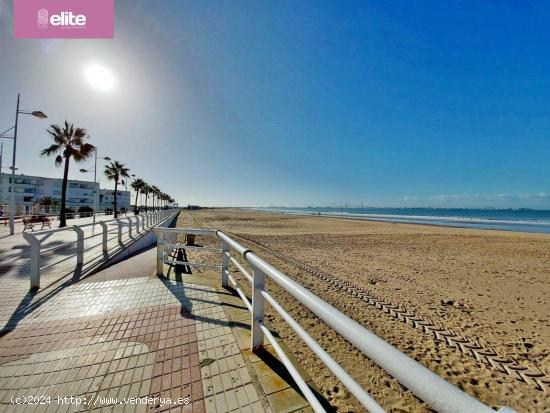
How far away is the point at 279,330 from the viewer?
4.26 metres

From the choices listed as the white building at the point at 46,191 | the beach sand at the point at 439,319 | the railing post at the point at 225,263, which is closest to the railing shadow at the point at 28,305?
the railing post at the point at 225,263

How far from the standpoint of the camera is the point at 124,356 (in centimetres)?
254

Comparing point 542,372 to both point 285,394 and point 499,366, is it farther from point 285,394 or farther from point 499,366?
point 285,394

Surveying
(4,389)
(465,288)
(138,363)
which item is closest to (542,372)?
(465,288)

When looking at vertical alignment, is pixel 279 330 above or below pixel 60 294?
below

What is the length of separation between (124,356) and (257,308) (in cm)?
153

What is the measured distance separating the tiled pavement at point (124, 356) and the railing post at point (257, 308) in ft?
0.77

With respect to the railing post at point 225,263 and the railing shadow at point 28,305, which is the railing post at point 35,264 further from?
the railing post at point 225,263

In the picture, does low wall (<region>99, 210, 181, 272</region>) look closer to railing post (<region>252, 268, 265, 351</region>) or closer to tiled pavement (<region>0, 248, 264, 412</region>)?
tiled pavement (<region>0, 248, 264, 412</region>)

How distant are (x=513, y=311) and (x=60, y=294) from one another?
944 centimetres

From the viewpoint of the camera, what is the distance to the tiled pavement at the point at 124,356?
81.0 inches

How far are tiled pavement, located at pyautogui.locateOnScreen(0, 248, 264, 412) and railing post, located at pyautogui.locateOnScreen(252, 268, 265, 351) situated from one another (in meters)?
0.24

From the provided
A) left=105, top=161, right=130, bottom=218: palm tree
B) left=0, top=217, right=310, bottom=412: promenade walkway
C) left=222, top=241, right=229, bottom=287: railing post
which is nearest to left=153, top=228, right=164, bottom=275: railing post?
left=0, top=217, right=310, bottom=412: promenade walkway

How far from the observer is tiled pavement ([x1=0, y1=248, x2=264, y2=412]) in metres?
2.06
